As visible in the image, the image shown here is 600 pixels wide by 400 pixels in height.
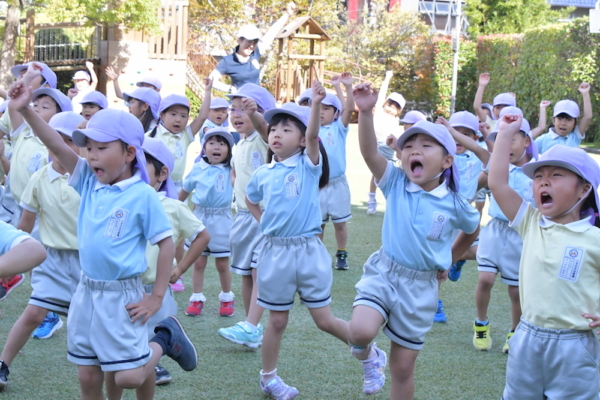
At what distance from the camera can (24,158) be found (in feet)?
18.4

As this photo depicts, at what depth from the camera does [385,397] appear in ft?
14.7

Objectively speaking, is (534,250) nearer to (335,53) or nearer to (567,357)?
(567,357)

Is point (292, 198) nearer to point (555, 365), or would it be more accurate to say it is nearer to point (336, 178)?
point (555, 365)

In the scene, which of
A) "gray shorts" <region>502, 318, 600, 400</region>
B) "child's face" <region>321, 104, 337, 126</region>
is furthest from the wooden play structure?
"gray shorts" <region>502, 318, 600, 400</region>

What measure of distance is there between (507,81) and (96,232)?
24.6m

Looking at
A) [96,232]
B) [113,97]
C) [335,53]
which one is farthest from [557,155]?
[335,53]

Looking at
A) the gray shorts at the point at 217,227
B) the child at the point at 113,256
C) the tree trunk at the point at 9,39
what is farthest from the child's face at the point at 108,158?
the tree trunk at the point at 9,39

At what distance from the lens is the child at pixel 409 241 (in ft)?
12.7

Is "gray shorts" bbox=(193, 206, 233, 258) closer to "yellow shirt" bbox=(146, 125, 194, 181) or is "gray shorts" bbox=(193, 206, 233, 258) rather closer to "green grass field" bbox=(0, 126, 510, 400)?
"green grass field" bbox=(0, 126, 510, 400)

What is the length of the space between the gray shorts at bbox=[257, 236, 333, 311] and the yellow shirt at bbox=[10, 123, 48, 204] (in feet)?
7.00

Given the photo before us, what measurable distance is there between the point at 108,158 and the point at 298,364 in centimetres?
215

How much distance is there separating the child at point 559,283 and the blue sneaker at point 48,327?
10.9 ft

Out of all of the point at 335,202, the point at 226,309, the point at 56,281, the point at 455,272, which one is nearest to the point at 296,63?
the point at 335,202

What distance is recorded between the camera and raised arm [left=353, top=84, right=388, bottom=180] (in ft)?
12.5
